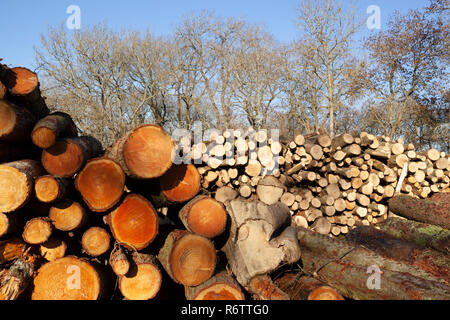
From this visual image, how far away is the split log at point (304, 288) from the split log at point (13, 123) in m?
2.82

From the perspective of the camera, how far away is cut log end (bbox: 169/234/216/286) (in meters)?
2.46

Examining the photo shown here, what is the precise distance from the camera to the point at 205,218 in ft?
8.65

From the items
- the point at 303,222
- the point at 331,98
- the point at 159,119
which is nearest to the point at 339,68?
the point at 331,98

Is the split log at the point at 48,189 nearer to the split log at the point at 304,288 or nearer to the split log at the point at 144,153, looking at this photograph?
the split log at the point at 144,153

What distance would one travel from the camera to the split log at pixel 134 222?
2445 millimetres

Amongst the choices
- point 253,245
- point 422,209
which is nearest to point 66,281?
point 253,245

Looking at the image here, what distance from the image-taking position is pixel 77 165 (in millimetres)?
2521

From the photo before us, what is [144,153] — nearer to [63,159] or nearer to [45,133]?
[63,159]

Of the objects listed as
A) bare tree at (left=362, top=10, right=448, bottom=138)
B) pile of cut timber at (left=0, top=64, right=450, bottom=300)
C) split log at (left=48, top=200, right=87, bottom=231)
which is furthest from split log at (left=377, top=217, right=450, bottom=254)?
bare tree at (left=362, top=10, right=448, bottom=138)

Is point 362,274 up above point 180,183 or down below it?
below

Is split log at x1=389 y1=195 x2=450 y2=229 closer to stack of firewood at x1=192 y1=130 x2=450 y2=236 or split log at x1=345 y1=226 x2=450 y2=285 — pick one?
stack of firewood at x1=192 y1=130 x2=450 y2=236

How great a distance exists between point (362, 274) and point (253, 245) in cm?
104

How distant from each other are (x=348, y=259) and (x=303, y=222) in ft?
6.44
